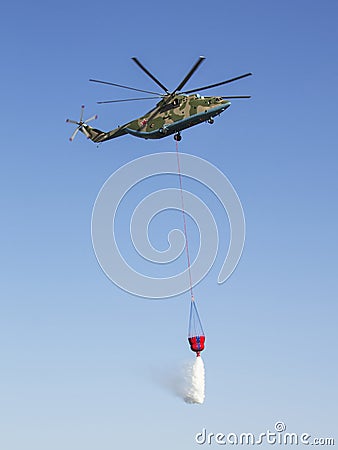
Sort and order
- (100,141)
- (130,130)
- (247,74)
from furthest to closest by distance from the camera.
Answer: (100,141)
(130,130)
(247,74)

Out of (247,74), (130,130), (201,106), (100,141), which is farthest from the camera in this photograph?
(100,141)

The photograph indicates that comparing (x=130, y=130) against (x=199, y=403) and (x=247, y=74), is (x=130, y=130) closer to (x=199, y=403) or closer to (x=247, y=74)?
(x=247, y=74)

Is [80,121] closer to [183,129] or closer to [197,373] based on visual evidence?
[183,129]

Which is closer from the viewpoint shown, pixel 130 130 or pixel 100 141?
pixel 130 130

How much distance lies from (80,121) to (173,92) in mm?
14951

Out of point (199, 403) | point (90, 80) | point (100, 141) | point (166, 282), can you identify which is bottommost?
point (199, 403)

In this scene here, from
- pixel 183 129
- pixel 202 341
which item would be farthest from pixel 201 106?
pixel 202 341

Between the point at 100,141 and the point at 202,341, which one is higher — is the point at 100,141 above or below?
above

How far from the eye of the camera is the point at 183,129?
61.3m

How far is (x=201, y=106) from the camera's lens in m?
60.0

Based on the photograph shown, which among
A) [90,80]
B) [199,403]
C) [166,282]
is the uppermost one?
[90,80]

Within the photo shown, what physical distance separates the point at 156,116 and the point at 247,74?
995 centimetres

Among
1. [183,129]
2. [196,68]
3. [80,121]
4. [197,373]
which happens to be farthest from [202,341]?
[80,121]

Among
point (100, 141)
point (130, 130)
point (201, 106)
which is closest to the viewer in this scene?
point (201, 106)
